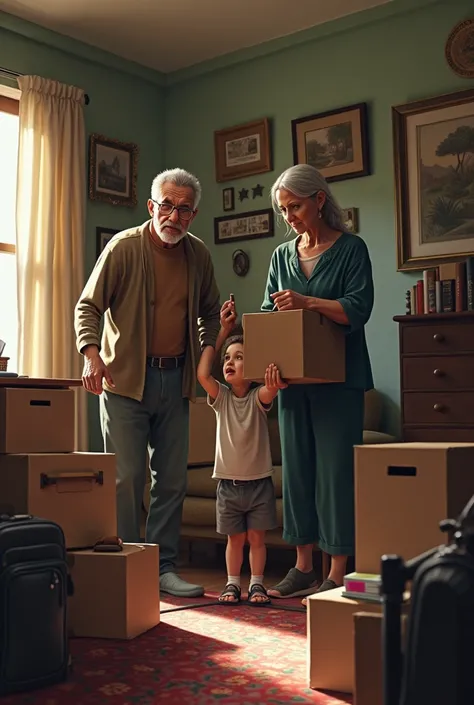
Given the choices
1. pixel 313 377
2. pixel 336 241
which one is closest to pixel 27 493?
pixel 313 377

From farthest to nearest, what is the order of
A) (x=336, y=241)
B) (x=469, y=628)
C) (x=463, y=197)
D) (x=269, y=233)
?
1. (x=269, y=233)
2. (x=463, y=197)
3. (x=336, y=241)
4. (x=469, y=628)

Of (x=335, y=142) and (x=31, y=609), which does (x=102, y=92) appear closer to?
(x=335, y=142)

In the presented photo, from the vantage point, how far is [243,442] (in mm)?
3197

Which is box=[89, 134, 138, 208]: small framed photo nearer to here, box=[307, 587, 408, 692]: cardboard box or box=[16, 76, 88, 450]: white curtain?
box=[16, 76, 88, 450]: white curtain

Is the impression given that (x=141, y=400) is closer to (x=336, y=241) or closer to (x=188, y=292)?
(x=188, y=292)

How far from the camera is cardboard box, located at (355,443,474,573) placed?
6.35 feet

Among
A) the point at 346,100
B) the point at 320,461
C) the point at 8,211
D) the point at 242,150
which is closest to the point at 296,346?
the point at 320,461

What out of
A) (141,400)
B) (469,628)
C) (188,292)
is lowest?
(469,628)

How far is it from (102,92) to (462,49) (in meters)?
2.07

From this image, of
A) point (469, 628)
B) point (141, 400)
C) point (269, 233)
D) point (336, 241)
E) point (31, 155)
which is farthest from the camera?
point (269, 233)

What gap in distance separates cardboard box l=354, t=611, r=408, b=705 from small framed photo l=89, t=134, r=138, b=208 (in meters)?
3.64

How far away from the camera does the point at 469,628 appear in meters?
1.33

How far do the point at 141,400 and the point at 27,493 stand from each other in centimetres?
70

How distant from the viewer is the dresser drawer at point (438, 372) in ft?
11.8
